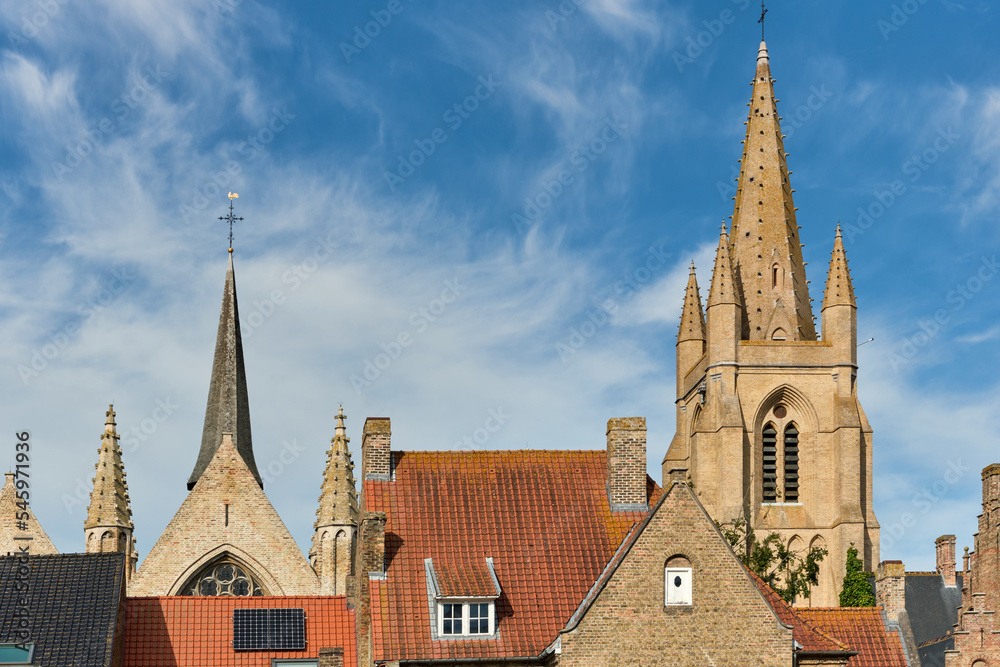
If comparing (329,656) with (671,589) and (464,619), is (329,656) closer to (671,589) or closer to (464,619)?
(464,619)

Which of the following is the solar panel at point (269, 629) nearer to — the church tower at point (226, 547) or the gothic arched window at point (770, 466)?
the church tower at point (226, 547)

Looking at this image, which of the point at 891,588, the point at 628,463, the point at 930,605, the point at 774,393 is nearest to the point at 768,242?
the point at 774,393

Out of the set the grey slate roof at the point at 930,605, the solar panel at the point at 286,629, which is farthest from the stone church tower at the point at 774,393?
the solar panel at the point at 286,629

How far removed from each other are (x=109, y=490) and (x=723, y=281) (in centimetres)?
4323

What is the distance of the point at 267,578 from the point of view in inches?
2055

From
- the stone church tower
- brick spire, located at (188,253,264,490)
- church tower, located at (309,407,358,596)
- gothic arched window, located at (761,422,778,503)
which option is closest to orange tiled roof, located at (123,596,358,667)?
church tower, located at (309,407,358,596)

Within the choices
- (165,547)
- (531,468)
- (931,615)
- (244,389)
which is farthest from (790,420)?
(531,468)

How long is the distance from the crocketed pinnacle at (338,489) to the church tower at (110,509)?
22.9 ft

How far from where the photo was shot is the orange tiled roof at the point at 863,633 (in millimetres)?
35656

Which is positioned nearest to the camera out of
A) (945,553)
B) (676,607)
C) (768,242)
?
(676,607)

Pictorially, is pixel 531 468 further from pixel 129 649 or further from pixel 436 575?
pixel 129 649

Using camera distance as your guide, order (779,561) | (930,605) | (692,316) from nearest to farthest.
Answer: (930,605) < (779,561) < (692,316)

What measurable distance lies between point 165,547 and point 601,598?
25.5 metres

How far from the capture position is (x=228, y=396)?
59688 mm
